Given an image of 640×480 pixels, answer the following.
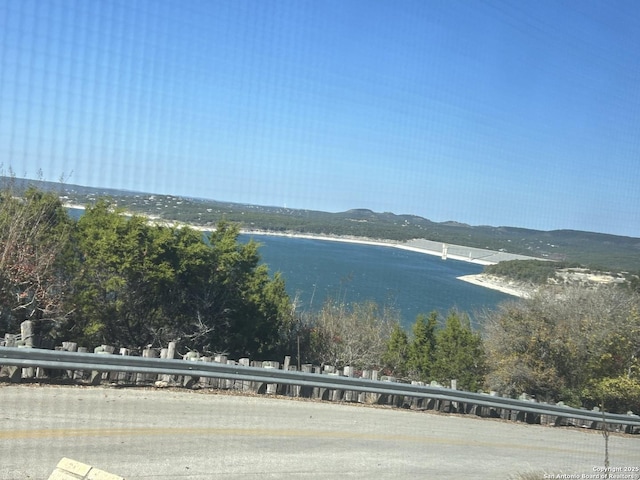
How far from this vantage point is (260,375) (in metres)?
9.26

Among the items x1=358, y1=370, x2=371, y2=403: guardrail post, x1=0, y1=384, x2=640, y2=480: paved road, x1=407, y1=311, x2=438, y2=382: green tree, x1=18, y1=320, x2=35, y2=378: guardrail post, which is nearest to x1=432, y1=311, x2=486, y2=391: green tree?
x1=407, y1=311, x2=438, y2=382: green tree

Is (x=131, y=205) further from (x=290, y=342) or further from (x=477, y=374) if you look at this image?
(x=477, y=374)

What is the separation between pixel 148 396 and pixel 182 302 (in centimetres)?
928

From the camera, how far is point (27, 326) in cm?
817

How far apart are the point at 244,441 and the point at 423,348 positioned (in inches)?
615

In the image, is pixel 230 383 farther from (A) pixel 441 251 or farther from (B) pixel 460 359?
(A) pixel 441 251

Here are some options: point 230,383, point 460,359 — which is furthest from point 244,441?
point 460,359

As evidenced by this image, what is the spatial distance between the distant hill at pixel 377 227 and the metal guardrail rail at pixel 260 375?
26.9ft

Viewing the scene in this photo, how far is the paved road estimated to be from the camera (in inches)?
222

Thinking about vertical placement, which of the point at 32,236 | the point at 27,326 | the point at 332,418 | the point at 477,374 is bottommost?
the point at 477,374

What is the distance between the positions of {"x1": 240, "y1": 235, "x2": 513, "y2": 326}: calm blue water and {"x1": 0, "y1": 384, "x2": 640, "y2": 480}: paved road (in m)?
20.8

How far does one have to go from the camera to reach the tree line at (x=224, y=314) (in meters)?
13.8

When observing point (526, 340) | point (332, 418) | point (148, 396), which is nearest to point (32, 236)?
point (148, 396)

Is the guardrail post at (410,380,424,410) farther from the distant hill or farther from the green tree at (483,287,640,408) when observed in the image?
the distant hill
